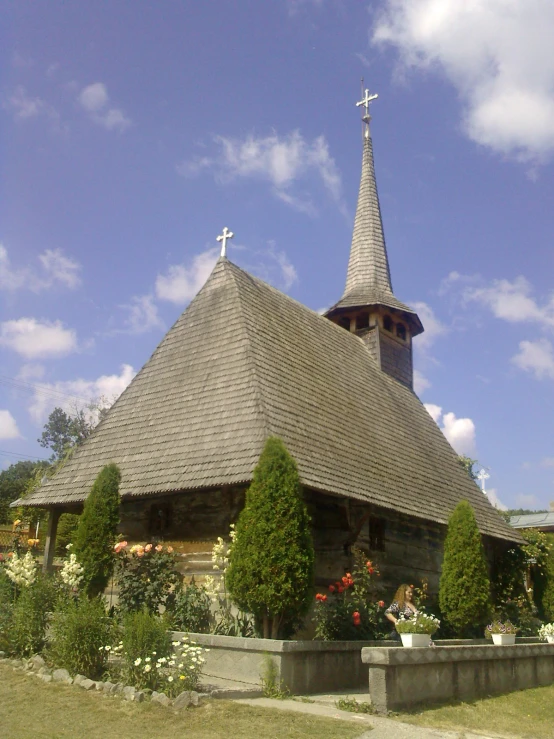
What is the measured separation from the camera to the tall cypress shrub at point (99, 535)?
31.2 ft

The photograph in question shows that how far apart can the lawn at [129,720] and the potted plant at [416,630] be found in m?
1.70

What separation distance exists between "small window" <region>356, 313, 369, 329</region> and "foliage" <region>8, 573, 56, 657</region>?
44.1 feet

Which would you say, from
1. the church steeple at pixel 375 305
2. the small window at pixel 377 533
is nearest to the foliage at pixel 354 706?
the small window at pixel 377 533

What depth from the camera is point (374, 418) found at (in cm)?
1520

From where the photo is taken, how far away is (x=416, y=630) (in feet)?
27.2

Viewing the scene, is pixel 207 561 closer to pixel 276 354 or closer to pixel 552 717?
pixel 276 354

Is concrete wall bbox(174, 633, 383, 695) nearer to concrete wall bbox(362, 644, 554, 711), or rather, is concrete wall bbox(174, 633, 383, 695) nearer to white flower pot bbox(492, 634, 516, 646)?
concrete wall bbox(362, 644, 554, 711)


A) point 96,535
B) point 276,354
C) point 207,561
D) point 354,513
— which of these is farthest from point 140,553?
point 276,354

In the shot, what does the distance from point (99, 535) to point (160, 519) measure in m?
2.20

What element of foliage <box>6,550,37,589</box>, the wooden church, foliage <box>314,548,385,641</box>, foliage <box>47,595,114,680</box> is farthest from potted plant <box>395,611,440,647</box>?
foliage <box>6,550,37,589</box>

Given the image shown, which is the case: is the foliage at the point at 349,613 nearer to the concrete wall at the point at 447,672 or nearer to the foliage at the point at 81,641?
the concrete wall at the point at 447,672

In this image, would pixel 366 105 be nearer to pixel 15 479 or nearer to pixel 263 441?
pixel 263 441

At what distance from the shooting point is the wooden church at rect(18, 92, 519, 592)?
35.8 feet

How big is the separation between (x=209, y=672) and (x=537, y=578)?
1130 cm
